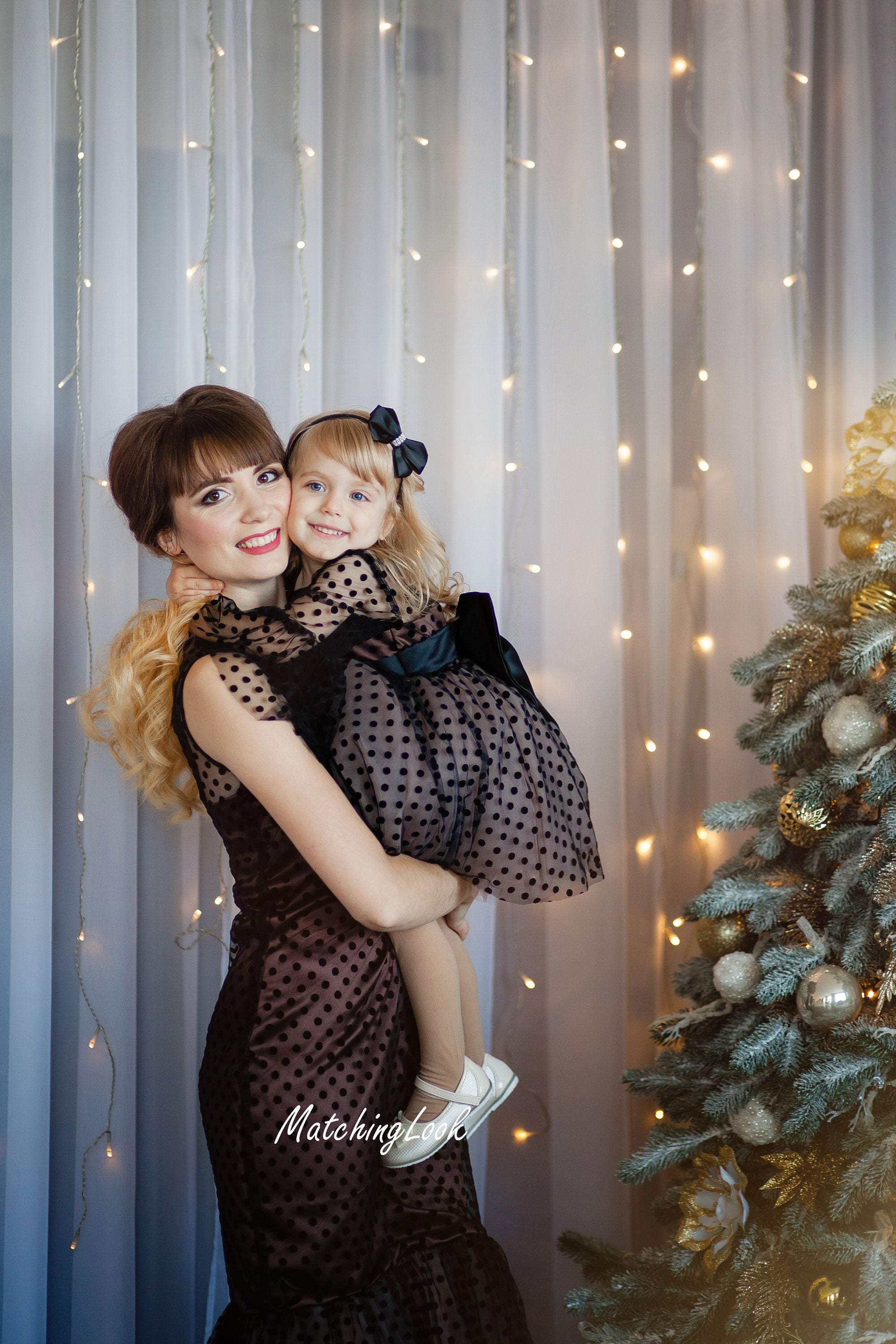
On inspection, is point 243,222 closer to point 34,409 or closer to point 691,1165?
point 34,409

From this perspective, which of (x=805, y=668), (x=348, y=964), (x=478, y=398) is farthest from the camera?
(x=478, y=398)

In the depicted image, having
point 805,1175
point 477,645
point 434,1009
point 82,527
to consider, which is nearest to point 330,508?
point 477,645

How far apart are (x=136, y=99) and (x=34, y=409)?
Answer: 1.96ft

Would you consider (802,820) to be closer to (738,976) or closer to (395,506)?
(738,976)

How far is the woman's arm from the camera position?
46.9 inches

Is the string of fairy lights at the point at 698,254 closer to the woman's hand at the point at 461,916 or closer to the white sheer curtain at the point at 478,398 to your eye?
the white sheer curtain at the point at 478,398

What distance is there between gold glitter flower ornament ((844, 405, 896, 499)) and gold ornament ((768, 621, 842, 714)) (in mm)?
254

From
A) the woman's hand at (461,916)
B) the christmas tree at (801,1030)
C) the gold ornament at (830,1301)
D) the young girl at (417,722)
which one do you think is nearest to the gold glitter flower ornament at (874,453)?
the christmas tree at (801,1030)

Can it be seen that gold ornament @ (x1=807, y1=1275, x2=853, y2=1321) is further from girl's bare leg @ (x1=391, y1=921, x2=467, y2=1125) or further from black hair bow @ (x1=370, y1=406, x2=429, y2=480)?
black hair bow @ (x1=370, y1=406, x2=429, y2=480)

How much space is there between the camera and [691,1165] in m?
1.59

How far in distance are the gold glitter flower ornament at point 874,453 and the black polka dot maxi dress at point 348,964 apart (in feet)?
2.30

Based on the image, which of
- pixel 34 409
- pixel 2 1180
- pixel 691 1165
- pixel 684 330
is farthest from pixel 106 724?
pixel 684 330

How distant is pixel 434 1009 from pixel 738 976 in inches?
18.6

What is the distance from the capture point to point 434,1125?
4.26 feet
